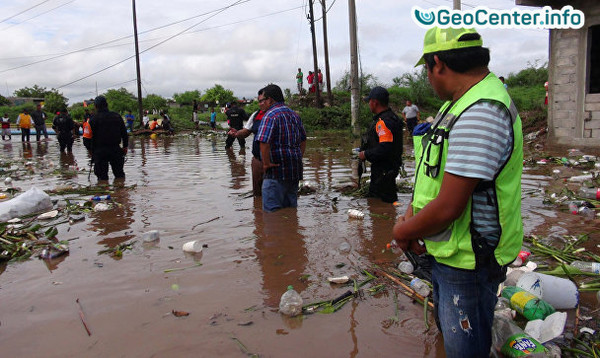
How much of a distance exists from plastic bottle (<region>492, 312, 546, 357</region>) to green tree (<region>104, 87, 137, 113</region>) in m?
63.8

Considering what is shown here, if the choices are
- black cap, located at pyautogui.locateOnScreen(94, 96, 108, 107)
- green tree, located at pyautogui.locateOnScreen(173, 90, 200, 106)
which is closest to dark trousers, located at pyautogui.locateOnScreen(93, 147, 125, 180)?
black cap, located at pyautogui.locateOnScreen(94, 96, 108, 107)

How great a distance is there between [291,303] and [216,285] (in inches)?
31.9

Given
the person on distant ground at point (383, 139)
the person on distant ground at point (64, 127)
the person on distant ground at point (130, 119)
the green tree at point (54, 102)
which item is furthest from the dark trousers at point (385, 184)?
the green tree at point (54, 102)

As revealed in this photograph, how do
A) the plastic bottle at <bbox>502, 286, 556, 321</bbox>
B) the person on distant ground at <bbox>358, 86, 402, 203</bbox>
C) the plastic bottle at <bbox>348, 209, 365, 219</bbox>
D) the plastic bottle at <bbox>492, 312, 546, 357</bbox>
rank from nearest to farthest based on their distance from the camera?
the plastic bottle at <bbox>492, 312, 546, 357</bbox> → the plastic bottle at <bbox>502, 286, 556, 321</bbox> → the person on distant ground at <bbox>358, 86, 402, 203</bbox> → the plastic bottle at <bbox>348, 209, 365, 219</bbox>

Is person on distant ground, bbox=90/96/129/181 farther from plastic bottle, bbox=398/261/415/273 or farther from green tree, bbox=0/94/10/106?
green tree, bbox=0/94/10/106

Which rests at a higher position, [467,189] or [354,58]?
[354,58]

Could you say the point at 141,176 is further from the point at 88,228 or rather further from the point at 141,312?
the point at 141,312

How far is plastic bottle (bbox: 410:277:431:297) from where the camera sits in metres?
3.22

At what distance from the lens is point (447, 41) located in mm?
1694

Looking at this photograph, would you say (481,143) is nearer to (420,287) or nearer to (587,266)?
(420,287)

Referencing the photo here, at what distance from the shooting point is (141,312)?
3.19 m

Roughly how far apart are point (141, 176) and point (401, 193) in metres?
5.91

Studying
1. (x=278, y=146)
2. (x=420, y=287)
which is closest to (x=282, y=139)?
(x=278, y=146)

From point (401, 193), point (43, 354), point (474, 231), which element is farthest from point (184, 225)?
point (474, 231)
